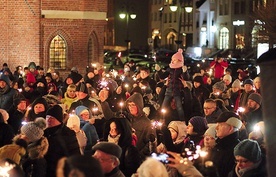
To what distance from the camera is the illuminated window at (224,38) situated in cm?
8281

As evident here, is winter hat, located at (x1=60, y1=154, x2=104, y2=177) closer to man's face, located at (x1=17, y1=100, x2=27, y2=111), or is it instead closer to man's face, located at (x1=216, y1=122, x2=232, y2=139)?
man's face, located at (x1=216, y1=122, x2=232, y2=139)

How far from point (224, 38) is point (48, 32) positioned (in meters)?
52.1

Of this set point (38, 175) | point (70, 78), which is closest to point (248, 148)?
point (38, 175)

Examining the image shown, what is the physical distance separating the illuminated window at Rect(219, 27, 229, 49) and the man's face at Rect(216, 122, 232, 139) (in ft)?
246

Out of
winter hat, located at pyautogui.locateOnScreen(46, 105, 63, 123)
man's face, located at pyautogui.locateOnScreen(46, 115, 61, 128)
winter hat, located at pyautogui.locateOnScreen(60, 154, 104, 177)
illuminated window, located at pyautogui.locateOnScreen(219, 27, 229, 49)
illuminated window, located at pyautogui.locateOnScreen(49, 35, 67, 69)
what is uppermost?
illuminated window, located at pyautogui.locateOnScreen(219, 27, 229, 49)

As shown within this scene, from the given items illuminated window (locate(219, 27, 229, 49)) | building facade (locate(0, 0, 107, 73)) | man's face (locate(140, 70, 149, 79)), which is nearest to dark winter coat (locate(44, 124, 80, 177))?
man's face (locate(140, 70, 149, 79))

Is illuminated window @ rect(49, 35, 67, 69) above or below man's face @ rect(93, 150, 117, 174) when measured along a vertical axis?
above

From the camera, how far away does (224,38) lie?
83.4 m

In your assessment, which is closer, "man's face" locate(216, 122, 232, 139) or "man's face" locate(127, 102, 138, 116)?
"man's face" locate(216, 122, 232, 139)

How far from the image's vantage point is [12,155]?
730cm

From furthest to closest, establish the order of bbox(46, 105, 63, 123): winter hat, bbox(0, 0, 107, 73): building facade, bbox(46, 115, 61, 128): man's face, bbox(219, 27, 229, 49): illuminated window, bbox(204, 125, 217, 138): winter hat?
1. bbox(219, 27, 229, 49): illuminated window
2. bbox(0, 0, 107, 73): building facade
3. bbox(46, 105, 63, 123): winter hat
4. bbox(46, 115, 61, 128): man's face
5. bbox(204, 125, 217, 138): winter hat

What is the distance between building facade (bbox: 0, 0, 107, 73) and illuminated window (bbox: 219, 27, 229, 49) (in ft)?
162

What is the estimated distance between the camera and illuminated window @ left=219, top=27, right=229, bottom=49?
82812 mm

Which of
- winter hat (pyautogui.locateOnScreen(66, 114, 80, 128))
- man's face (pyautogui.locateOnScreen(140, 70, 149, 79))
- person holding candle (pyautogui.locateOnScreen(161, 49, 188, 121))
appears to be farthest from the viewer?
man's face (pyautogui.locateOnScreen(140, 70, 149, 79))
